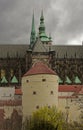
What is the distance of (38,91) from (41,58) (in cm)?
4846

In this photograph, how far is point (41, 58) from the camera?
131625 millimetres

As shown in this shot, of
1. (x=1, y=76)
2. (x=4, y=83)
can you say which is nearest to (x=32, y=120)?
(x=4, y=83)

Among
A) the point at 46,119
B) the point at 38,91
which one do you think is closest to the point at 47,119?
the point at 46,119

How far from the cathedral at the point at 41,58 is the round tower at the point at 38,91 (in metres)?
40.5

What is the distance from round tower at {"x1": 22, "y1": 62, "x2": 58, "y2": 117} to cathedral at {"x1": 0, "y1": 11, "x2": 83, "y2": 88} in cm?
4048

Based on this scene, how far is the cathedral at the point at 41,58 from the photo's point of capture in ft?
433

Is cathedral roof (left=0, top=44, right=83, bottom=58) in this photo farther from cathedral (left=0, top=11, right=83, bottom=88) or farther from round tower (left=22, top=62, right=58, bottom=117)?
round tower (left=22, top=62, right=58, bottom=117)

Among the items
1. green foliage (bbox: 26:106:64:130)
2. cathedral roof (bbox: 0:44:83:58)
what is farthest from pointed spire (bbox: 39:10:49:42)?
green foliage (bbox: 26:106:64:130)

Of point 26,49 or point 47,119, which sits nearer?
point 47,119

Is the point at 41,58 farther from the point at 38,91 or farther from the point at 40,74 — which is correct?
the point at 38,91

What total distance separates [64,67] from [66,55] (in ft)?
20.8

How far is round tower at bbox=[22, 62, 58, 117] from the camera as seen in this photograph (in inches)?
3280

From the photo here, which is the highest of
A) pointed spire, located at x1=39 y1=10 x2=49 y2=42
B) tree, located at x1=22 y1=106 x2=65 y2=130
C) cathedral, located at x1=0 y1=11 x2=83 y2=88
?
pointed spire, located at x1=39 y1=10 x2=49 y2=42

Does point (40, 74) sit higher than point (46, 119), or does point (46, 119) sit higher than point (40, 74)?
point (40, 74)
